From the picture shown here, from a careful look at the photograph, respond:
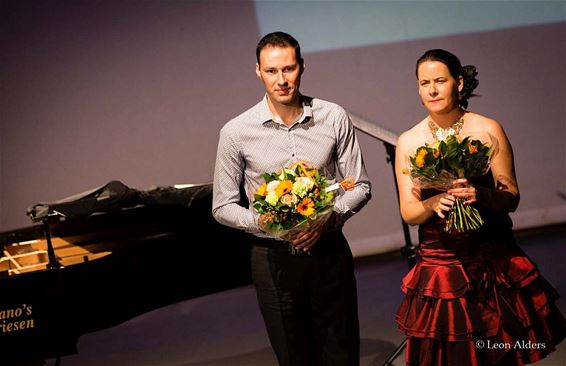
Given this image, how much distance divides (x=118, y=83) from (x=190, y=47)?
735mm

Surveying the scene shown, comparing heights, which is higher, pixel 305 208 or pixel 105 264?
pixel 305 208

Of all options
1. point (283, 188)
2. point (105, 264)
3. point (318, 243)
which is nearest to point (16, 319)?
point (105, 264)

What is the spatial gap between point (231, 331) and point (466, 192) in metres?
3.12

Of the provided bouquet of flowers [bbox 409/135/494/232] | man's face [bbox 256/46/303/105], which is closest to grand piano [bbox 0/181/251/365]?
man's face [bbox 256/46/303/105]

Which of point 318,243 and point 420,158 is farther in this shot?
point 318,243

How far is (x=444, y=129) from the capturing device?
2980mm

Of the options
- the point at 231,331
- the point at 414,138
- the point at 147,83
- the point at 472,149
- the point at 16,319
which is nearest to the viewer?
the point at 472,149

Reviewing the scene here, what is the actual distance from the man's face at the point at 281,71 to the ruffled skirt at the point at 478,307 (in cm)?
77

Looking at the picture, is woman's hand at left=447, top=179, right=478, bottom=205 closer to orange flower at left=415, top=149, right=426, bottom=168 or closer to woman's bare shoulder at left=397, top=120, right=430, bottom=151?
orange flower at left=415, top=149, right=426, bottom=168

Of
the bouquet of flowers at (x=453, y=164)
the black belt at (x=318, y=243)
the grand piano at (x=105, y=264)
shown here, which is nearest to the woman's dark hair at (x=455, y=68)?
the bouquet of flowers at (x=453, y=164)

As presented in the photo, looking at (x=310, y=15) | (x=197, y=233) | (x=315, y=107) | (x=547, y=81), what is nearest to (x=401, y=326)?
(x=315, y=107)

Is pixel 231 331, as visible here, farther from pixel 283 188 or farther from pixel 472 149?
pixel 472 149

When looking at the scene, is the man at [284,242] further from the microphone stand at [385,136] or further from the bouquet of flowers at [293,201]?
the microphone stand at [385,136]

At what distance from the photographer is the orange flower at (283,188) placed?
2.75 meters
